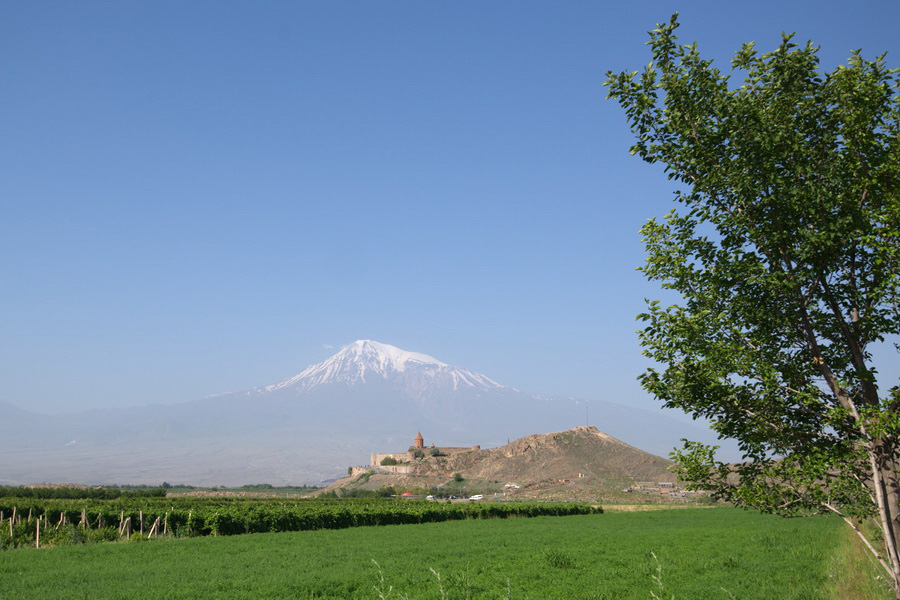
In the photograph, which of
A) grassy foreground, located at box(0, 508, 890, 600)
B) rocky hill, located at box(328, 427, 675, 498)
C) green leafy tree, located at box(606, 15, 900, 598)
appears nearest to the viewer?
green leafy tree, located at box(606, 15, 900, 598)

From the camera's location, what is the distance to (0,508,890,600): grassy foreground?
2261cm

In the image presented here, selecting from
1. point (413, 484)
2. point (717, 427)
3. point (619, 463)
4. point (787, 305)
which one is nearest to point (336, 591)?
point (717, 427)

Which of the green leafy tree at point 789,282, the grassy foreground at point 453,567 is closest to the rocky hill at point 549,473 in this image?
the grassy foreground at point 453,567

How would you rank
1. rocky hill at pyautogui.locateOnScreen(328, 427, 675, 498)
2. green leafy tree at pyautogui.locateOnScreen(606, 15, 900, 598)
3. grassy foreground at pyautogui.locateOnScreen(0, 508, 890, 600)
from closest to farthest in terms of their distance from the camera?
green leafy tree at pyautogui.locateOnScreen(606, 15, 900, 598), grassy foreground at pyautogui.locateOnScreen(0, 508, 890, 600), rocky hill at pyautogui.locateOnScreen(328, 427, 675, 498)

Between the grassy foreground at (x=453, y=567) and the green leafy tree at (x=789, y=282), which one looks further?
the grassy foreground at (x=453, y=567)

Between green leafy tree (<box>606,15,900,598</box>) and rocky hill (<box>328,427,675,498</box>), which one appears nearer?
green leafy tree (<box>606,15,900,598</box>)

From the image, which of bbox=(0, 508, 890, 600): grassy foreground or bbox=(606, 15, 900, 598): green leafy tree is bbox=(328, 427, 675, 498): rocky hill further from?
bbox=(606, 15, 900, 598): green leafy tree

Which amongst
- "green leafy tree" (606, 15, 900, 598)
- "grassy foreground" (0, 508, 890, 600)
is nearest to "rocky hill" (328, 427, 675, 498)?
"grassy foreground" (0, 508, 890, 600)

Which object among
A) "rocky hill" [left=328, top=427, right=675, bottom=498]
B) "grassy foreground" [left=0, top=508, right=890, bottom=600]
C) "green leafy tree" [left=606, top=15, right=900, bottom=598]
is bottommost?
"rocky hill" [left=328, top=427, right=675, bottom=498]

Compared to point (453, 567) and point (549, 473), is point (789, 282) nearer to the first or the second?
point (453, 567)

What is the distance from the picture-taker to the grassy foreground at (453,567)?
74.2 feet

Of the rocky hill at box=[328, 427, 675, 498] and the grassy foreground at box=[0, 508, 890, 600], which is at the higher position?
the grassy foreground at box=[0, 508, 890, 600]

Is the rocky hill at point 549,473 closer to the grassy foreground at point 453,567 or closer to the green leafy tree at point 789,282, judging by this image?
the grassy foreground at point 453,567

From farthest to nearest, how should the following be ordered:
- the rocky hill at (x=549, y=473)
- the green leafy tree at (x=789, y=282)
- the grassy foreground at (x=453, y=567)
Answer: the rocky hill at (x=549, y=473) → the grassy foreground at (x=453, y=567) → the green leafy tree at (x=789, y=282)
